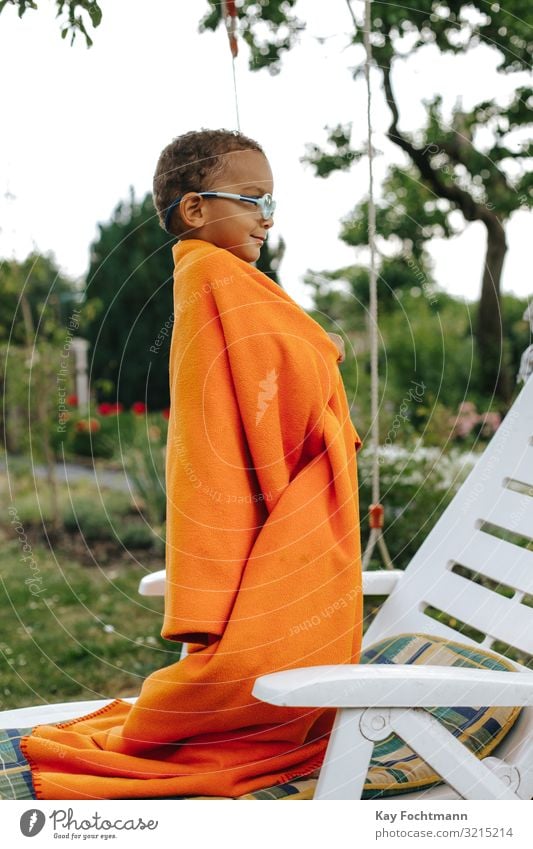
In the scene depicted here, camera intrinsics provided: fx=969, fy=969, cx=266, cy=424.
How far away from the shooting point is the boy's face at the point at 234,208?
1.59 metres

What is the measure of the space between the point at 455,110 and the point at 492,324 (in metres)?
1.76

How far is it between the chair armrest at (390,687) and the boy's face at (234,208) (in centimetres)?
70

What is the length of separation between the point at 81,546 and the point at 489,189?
103 inches

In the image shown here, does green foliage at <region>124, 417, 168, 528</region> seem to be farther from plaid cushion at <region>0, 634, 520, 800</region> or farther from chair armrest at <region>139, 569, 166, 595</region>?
plaid cushion at <region>0, 634, 520, 800</region>

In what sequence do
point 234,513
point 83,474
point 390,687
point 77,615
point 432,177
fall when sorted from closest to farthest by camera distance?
point 390,687 → point 234,513 → point 432,177 → point 77,615 → point 83,474

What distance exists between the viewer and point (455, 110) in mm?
3660

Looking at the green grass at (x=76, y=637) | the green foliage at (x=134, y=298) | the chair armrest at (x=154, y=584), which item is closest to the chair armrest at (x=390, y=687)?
the chair armrest at (x=154, y=584)

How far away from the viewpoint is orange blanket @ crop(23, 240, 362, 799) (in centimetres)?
151

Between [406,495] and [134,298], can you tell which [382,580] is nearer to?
[406,495]

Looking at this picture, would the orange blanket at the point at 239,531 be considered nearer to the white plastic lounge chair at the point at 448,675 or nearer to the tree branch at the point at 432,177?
the white plastic lounge chair at the point at 448,675

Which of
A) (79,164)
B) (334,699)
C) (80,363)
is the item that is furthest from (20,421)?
(334,699)

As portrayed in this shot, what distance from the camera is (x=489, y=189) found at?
153 inches

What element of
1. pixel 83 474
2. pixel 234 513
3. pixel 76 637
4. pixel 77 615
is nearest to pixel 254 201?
pixel 234 513
